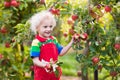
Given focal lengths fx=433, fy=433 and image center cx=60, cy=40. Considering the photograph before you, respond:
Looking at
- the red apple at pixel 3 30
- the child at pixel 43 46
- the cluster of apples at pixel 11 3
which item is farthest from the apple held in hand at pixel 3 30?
the child at pixel 43 46

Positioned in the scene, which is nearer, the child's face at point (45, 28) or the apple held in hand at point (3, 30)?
the child's face at point (45, 28)

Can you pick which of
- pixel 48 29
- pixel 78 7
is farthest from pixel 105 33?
pixel 48 29

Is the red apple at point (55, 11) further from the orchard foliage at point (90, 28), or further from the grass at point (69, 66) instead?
the grass at point (69, 66)

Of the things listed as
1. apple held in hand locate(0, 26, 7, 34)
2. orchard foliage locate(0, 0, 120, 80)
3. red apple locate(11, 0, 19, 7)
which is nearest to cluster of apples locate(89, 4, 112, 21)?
orchard foliage locate(0, 0, 120, 80)

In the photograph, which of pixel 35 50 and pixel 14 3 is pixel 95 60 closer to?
A: pixel 35 50

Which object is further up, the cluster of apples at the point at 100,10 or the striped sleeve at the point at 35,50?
the cluster of apples at the point at 100,10

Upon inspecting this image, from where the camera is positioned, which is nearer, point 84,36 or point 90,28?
point 84,36

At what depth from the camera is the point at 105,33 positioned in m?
4.05

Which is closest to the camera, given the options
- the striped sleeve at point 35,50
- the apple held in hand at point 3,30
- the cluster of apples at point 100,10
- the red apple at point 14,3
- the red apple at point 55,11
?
the striped sleeve at point 35,50

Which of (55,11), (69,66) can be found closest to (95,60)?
(55,11)

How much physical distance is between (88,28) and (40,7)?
106cm

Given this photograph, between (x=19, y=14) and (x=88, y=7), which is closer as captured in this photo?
(x=88, y=7)

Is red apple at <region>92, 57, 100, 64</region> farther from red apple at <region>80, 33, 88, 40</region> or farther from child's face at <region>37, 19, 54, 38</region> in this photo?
child's face at <region>37, 19, 54, 38</region>

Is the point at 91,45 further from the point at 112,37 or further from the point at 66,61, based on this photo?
the point at 66,61
